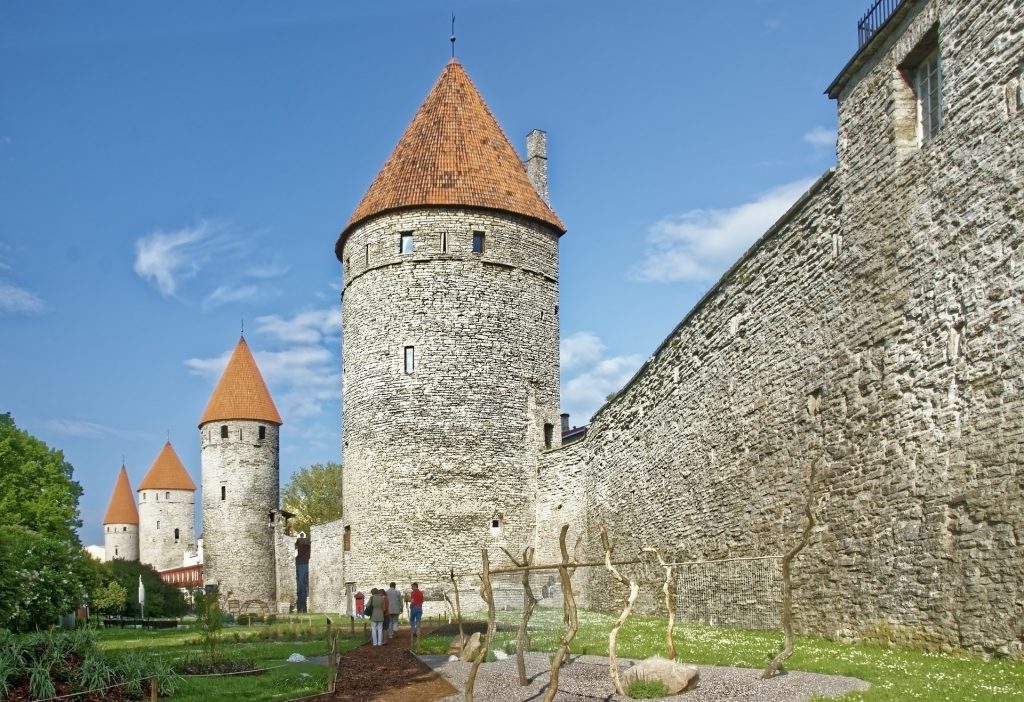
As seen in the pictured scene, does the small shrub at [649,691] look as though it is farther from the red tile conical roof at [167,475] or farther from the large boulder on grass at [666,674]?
the red tile conical roof at [167,475]

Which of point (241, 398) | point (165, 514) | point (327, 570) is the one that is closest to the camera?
point (327, 570)

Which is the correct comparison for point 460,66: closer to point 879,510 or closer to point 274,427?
point 274,427

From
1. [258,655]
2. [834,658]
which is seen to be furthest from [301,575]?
[834,658]

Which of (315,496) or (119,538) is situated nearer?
(315,496)

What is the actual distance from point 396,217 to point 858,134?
1770 cm

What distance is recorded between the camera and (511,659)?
14141 millimetres

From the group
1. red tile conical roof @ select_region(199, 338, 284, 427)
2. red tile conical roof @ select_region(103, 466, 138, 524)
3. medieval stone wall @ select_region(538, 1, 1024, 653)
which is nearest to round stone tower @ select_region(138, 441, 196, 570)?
red tile conical roof @ select_region(103, 466, 138, 524)

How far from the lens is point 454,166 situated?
98.7ft

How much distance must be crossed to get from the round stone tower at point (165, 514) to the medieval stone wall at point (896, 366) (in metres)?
61.6

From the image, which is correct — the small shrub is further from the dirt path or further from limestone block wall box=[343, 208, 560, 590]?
limestone block wall box=[343, 208, 560, 590]

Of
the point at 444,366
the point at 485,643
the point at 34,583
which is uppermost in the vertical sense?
the point at 444,366

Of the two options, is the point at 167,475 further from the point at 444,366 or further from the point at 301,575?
the point at 444,366

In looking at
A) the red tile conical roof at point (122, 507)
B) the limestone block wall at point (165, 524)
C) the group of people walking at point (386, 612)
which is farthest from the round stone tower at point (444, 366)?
the red tile conical roof at point (122, 507)

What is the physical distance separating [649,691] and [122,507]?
265 ft
